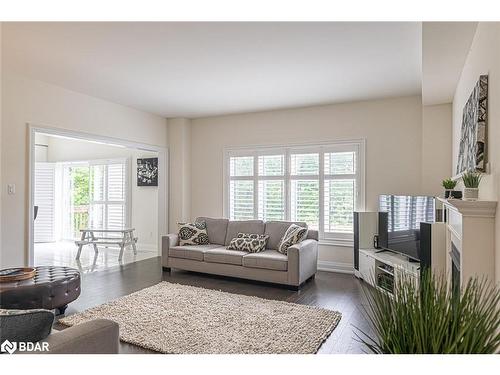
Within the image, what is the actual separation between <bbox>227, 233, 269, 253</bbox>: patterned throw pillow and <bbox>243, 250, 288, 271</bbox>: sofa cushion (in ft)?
0.59

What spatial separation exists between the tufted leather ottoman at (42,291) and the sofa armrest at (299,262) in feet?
8.01

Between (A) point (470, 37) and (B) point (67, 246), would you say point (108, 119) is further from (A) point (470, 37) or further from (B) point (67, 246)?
(A) point (470, 37)

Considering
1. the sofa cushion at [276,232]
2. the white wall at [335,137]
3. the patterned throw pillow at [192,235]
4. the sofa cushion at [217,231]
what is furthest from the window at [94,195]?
the sofa cushion at [276,232]

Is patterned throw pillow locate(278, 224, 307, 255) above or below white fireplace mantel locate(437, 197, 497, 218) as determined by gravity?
below

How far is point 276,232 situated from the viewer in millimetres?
5117

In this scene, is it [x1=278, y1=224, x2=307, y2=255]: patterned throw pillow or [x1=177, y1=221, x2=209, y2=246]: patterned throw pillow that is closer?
[x1=278, y1=224, x2=307, y2=255]: patterned throw pillow

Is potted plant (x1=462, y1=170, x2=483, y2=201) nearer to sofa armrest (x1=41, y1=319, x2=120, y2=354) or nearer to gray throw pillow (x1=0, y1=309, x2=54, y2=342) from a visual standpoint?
sofa armrest (x1=41, y1=319, x2=120, y2=354)

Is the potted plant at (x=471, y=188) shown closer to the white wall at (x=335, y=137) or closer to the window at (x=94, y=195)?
the white wall at (x=335, y=137)

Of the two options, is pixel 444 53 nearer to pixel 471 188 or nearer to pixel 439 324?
pixel 471 188

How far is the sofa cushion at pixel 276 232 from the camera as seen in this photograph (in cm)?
A: 506

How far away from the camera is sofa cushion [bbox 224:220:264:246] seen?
17.4 feet

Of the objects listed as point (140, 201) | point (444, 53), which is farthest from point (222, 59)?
point (140, 201)

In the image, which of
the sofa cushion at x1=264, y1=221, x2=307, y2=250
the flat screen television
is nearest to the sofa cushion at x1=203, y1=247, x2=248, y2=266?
the sofa cushion at x1=264, y1=221, x2=307, y2=250
